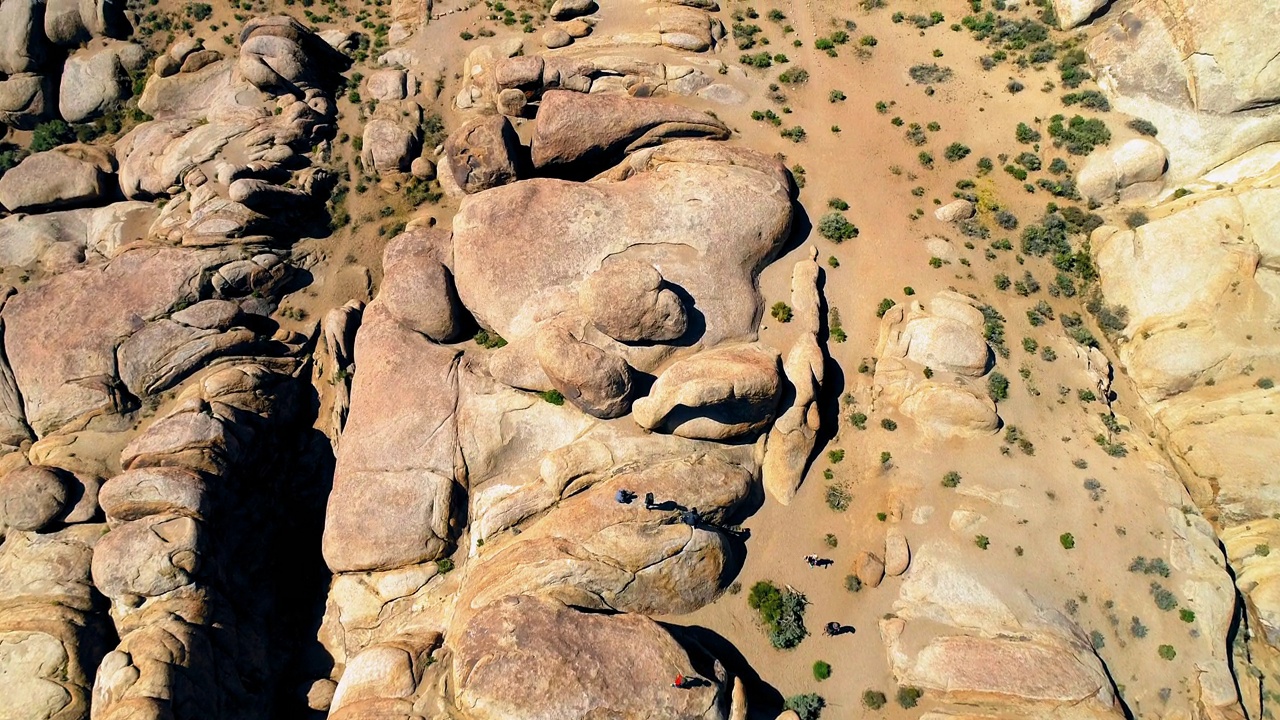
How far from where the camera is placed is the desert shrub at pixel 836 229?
112ft

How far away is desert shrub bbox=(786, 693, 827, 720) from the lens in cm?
2539

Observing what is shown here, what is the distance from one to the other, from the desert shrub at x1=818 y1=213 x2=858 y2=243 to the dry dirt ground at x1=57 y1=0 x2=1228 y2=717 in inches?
18.4

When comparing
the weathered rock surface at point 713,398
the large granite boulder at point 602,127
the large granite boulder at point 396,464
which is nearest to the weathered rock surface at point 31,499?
the large granite boulder at point 396,464

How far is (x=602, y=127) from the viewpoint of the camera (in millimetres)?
35188

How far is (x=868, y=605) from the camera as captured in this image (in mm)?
27406

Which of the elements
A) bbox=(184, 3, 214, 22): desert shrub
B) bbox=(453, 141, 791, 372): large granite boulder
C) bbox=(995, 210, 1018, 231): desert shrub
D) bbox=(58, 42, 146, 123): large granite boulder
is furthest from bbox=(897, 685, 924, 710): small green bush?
bbox=(184, 3, 214, 22): desert shrub

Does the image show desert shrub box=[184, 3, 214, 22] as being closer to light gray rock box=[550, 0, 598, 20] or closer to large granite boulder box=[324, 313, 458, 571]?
light gray rock box=[550, 0, 598, 20]

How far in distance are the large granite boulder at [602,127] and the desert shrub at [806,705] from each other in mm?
29923

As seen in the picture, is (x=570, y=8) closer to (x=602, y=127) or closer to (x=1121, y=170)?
(x=602, y=127)

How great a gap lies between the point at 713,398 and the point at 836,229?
563 inches

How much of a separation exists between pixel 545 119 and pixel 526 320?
12.7 metres

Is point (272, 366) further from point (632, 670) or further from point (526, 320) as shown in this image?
point (632, 670)

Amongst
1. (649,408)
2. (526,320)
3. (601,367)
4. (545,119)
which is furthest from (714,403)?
(545,119)

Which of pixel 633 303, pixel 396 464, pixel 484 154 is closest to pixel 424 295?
pixel 396 464
